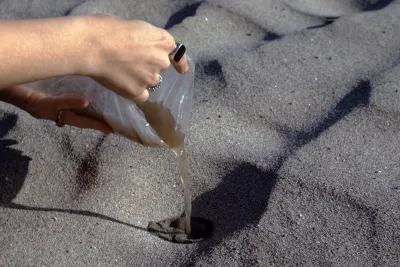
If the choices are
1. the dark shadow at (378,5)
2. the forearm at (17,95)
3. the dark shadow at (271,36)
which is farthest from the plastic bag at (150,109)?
the dark shadow at (378,5)

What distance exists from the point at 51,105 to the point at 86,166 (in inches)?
8.9

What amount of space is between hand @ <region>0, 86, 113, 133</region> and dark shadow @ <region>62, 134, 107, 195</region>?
0.18 metres

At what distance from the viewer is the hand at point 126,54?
121cm

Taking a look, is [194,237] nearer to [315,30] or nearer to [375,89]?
[375,89]

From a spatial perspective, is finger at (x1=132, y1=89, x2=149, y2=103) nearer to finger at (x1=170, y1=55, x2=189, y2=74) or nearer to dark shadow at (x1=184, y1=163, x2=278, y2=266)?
finger at (x1=170, y1=55, x2=189, y2=74)

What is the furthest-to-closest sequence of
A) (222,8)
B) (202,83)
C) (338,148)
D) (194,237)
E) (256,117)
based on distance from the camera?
(222,8) < (202,83) < (256,117) < (338,148) < (194,237)

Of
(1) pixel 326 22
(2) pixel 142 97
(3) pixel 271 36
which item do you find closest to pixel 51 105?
(2) pixel 142 97

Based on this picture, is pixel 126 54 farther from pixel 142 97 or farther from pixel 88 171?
pixel 88 171

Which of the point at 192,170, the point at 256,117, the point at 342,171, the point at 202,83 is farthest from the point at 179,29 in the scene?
the point at 342,171

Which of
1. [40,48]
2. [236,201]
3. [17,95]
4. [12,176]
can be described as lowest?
[12,176]

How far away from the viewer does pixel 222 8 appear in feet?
7.84

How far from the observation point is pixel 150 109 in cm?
146

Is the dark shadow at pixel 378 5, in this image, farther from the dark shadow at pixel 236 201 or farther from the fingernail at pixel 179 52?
the fingernail at pixel 179 52

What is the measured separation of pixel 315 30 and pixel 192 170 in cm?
78
